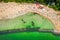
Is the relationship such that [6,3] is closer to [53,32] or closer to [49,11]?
[49,11]

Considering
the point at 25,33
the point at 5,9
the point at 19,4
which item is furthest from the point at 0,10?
the point at 25,33

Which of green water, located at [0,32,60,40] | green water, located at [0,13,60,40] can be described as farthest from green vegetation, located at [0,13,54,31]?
green water, located at [0,32,60,40]

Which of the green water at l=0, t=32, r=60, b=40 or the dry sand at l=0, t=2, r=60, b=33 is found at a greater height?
the dry sand at l=0, t=2, r=60, b=33

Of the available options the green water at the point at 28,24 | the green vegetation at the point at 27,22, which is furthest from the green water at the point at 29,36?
the green vegetation at the point at 27,22

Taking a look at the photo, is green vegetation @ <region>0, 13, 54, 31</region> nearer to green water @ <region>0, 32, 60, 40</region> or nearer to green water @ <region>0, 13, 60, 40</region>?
green water @ <region>0, 13, 60, 40</region>

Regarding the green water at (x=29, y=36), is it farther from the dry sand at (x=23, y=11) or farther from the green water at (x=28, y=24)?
the dry sand at (x=23, y=11)

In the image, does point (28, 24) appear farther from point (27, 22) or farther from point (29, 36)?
point (29, 36)

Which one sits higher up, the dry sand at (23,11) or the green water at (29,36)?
the dry sand at (23,11)

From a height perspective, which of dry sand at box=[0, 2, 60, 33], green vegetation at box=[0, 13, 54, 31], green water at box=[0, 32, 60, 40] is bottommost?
green water at box=[0, 32, 60, 40]

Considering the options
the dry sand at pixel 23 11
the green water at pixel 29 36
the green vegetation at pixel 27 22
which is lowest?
the green water at pixel 29 36
